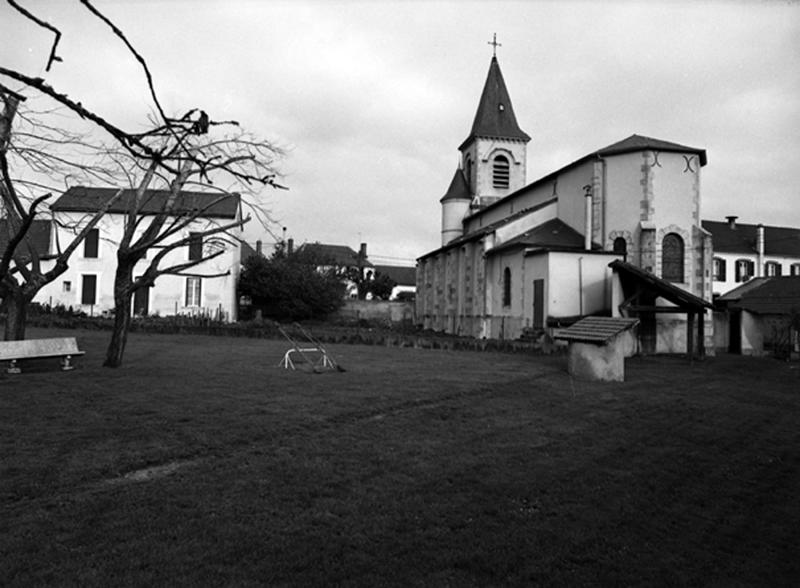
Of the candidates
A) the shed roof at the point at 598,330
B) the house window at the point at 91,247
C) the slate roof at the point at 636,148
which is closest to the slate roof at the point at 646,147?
the slate roof at the point at 636,148

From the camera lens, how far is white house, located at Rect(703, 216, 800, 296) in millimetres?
51219

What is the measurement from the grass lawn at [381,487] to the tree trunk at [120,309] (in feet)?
6.12

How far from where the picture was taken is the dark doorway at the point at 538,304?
25.9 m

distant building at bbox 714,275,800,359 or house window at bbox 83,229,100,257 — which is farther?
house window at bbox 83,229,100,257

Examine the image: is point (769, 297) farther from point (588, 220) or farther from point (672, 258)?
point (588, 220)

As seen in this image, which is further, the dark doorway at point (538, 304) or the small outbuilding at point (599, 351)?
the dark doorway at point (538, 304)

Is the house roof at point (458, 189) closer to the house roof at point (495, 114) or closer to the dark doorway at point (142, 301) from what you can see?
the house roof at point (495, 114)

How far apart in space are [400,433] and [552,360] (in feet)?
41.0

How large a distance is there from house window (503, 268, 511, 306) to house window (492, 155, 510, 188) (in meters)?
18.0

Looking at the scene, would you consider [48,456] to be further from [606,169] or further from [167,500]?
[606,169]

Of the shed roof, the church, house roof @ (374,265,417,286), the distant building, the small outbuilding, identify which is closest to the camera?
the shed roof

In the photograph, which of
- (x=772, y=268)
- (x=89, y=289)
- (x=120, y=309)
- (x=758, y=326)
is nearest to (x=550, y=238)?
(x=758, y=326)

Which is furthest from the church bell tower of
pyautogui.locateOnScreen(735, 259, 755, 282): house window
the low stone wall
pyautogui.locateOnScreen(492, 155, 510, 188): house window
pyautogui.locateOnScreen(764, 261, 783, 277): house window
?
pyautogui.locateOnScreen(764, 261, 783, 277): house window

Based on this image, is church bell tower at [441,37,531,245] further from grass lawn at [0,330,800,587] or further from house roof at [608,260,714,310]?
grass lawn at [0,330,800,587]
